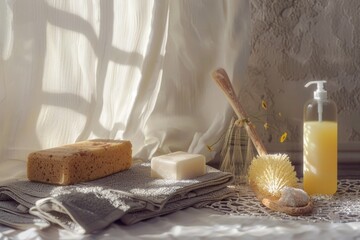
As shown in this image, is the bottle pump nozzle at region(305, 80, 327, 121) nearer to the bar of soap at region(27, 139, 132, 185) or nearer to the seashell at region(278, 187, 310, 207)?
the seashell at region(278, 187, 310, 207)

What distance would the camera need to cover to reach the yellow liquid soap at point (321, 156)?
2.66ft

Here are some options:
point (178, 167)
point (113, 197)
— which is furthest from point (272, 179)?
point (113, 197)

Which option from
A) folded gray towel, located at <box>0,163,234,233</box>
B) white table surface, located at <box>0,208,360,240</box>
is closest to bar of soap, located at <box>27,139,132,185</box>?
folded gray towel, located at <box>0,163,234,233</box>

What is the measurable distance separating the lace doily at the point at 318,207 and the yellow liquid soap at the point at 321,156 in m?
0.02

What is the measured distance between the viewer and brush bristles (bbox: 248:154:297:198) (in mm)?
792

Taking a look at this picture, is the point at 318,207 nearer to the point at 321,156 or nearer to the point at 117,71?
the point at 321,156

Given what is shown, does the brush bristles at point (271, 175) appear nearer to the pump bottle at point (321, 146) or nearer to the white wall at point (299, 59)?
the pump bottle at point (321, 146)

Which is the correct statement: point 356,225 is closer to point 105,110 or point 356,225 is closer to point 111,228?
point 111,228

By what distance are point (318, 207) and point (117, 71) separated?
0.41 metres

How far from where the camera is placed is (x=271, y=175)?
2.62ft

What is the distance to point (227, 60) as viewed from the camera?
3.24 ft

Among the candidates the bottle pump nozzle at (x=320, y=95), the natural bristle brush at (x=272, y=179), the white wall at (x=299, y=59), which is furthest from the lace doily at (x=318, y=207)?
the white wall at (x=299, y=59)

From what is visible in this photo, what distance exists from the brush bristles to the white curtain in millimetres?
171

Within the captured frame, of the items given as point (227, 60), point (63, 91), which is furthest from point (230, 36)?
point (63, 91)
